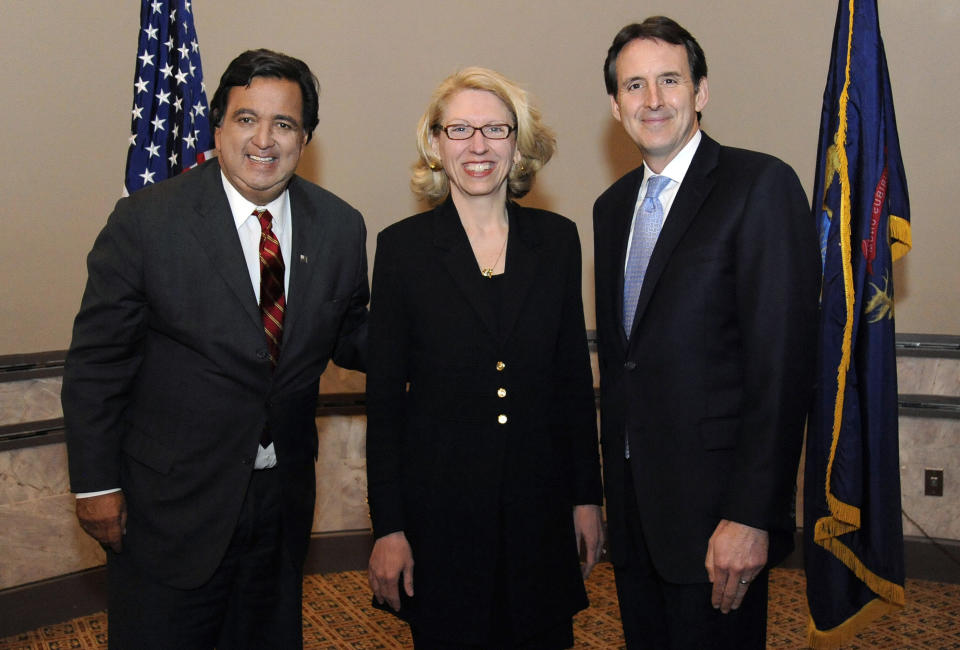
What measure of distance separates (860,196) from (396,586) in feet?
6.45

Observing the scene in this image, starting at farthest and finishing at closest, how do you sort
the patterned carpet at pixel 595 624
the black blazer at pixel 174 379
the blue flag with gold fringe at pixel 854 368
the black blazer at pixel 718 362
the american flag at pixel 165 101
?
the patterned carpet at pixel 595 624
the american flag at pixel 165 101
the blue flag with gold fringe at pixel 854 368
the black blazer at pixel 174 379
the black blazer at pixel 718 362

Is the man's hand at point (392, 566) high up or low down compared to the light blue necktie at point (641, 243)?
down

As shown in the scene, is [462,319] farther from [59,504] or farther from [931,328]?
[931,328]

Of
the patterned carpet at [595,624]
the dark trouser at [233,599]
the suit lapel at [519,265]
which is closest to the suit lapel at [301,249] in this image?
the dark trouser at [233,599]

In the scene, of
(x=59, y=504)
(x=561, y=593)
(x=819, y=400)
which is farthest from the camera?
(x=59, y=504)

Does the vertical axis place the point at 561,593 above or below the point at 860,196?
below

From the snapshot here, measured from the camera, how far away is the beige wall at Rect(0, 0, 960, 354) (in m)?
4.26

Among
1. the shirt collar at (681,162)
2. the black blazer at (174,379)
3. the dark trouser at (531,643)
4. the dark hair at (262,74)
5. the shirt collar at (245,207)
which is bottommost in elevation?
the dark trouser at (531,643)

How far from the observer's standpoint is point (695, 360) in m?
2.19

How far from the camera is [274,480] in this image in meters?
2.46

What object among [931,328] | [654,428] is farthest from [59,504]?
[931,328]

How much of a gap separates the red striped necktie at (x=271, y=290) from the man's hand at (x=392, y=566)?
555mm

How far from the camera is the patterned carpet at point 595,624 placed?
3.96 meters

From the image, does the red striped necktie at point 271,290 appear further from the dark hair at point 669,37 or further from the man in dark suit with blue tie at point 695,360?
the dark hair at point 669,37
